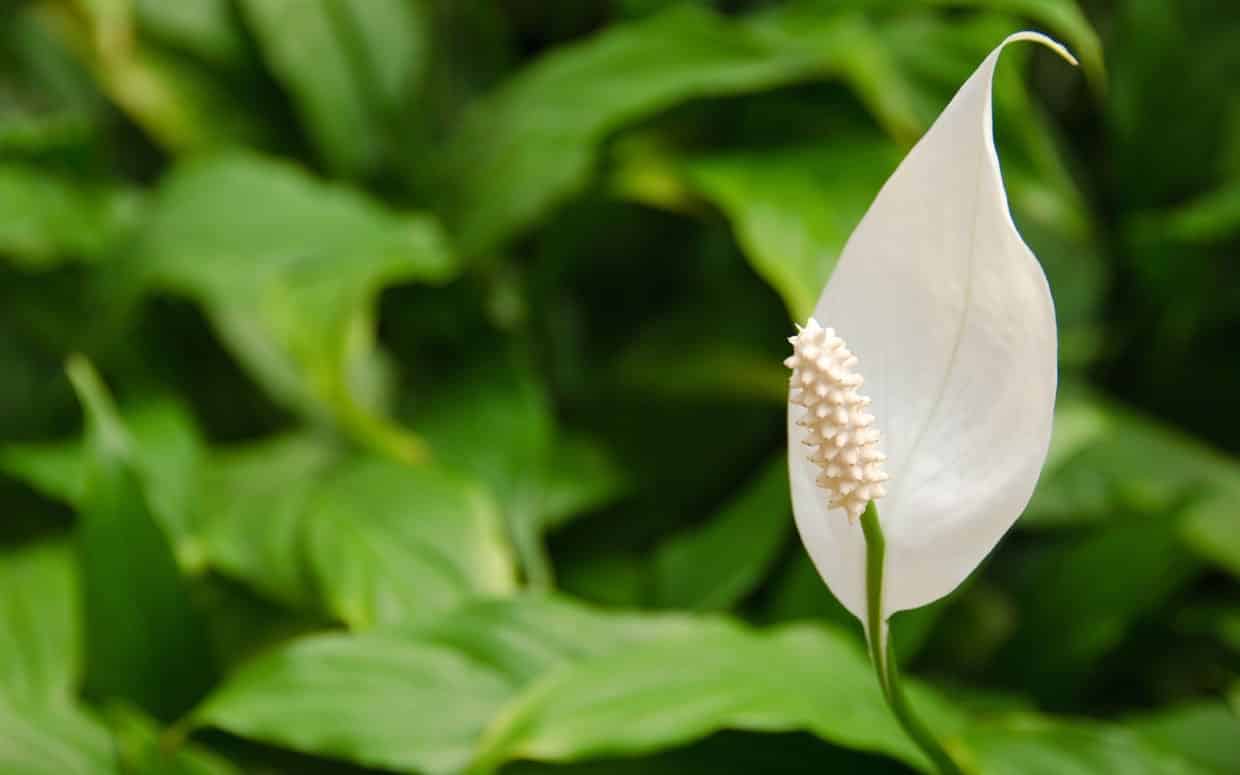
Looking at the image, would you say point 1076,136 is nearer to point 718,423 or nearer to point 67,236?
point 718,423

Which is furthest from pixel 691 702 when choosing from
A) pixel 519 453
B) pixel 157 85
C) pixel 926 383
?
pixel 157 85

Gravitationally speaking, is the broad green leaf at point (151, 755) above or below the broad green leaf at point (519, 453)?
below

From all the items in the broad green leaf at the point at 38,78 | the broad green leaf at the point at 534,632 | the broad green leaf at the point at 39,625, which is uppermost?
the broad green leaf at the point at 38,78

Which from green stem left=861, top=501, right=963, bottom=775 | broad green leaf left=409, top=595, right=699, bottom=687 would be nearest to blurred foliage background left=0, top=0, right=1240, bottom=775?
broad green leaf left=409, top=595, right=699, bottom=687

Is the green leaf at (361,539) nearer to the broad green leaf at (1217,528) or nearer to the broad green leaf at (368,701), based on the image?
the broad green leaf at (368,701)

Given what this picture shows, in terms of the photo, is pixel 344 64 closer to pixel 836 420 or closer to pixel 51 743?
pixel 51 743

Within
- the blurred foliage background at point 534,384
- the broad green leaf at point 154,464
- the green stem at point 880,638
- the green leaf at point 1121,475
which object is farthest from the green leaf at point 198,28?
the green stem at point 880,638

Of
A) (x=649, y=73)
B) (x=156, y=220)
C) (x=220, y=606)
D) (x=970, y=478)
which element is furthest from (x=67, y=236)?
(x=970, y=478)
